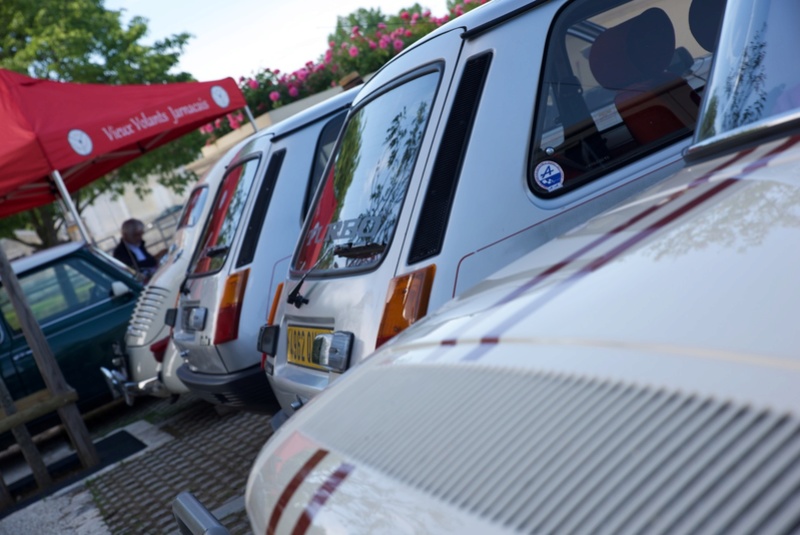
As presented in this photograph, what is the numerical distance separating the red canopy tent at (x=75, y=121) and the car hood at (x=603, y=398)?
962 cm

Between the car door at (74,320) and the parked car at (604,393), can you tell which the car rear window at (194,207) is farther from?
the parked car at (604,393)

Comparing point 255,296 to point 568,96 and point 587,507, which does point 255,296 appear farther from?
point 587,507

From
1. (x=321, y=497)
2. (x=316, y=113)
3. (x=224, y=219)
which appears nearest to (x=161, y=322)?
(x=224, y=219)

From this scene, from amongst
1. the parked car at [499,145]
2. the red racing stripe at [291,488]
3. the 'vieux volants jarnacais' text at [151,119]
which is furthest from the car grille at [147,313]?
the red racing stripe at [291,488]

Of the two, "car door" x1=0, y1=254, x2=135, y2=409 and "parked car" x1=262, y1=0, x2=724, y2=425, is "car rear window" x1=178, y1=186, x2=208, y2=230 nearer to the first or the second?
"car door" x1=0, y1=254, x2=135, y2=409

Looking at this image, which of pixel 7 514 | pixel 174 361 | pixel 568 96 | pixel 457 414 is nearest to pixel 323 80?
pixel 174 361

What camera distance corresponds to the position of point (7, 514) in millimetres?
7449

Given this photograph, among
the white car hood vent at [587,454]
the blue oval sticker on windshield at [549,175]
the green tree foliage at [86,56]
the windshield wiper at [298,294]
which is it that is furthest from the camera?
the green tree foliage at [86,56]

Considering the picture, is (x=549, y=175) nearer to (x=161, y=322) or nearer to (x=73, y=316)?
(x=161, y=322)

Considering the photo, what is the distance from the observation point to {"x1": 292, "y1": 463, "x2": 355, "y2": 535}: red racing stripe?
69.7 inches

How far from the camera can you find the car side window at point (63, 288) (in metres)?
10.0

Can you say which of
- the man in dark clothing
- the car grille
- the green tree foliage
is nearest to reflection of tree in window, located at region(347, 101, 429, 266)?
the car grille

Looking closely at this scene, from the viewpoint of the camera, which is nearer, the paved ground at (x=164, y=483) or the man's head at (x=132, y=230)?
the paved ground at (x=164, y=483)

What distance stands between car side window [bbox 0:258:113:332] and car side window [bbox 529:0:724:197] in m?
7.22
